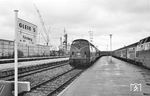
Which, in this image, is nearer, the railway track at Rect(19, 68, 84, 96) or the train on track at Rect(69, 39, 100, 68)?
the railway track at Rect(19, 68, 84, 96)

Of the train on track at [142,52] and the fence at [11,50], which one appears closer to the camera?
the train on track at [142,52]

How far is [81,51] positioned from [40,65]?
728cm

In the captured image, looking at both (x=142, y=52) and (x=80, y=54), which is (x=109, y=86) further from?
(x=80, y=54)

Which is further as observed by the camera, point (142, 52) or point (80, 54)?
point (80, 54)

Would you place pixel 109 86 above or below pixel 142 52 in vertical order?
below

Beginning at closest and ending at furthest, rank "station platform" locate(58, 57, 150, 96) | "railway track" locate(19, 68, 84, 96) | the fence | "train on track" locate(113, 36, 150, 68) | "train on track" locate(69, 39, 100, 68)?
1. "station platform" locate(58, 57, 150, 96)
2. "railway track" locate(19, 68, 84, 96)
3. "train on track" locate(113, 36, 150, 68)
4. "train on track" locate(69, 39, 100, 68)
5. the fence

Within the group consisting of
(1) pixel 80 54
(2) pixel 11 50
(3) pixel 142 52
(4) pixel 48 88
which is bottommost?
(4) pixel 48 88

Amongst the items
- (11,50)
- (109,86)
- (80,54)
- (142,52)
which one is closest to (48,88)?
(109,86)

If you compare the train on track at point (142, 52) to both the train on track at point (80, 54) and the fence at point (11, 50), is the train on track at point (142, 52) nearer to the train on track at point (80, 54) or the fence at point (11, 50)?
the train on track at point (80, 54)

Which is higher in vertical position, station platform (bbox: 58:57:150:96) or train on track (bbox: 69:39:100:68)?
train on track (bbox: 69:39:100:68)

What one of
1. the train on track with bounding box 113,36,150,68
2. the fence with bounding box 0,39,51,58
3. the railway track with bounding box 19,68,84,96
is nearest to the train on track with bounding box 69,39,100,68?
the train on track with bounding box 113,36,150,68

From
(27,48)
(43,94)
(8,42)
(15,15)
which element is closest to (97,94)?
(43,94)

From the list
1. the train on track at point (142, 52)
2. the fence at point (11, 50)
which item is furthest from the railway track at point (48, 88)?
the fence at point (11, 50)

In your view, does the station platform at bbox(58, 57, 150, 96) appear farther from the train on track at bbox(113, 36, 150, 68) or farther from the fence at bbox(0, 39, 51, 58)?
the fence at bbox(0, 39, 51, 58)
